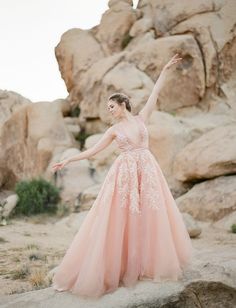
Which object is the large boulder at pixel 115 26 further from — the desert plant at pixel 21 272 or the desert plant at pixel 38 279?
the desert plant at pixel 38 279

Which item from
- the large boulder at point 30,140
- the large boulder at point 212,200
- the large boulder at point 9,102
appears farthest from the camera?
the large boulder at point 9,102

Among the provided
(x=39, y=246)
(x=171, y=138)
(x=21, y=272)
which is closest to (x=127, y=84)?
(x=171, y=138)

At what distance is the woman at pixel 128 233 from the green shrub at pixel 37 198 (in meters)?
9.60

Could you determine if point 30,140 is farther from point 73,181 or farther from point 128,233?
point 128,233

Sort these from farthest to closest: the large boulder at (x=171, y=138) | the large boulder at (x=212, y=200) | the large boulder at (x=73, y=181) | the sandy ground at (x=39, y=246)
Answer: the large boulder at (x=73, y=181), the large boulder at (x=171, y=138), the large boulder at (x=212, y=200), the sandy ground at (x=39, y=246)

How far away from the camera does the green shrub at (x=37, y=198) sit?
13656 mm

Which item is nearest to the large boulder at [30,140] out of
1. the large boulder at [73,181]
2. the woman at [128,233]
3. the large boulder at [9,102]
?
the large boulder at [73,181]

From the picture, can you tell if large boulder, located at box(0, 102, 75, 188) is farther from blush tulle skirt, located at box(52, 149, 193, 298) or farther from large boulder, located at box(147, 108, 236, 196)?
blush tulle skirt, located at box(52, 149, 193, 298)

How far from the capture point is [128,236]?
164 inches

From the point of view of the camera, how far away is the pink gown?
13.1 ft

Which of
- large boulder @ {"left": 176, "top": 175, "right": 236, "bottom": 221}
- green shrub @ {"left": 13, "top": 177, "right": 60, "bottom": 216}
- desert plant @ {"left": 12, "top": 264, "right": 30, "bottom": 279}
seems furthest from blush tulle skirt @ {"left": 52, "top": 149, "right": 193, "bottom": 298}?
green shrub @ {"left": 13, "top": 177, "right": 60, "bottom": 216}

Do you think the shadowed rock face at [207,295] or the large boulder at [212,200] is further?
the large boulder at [212,200]

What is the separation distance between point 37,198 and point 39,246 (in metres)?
4.80

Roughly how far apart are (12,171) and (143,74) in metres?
7.05
